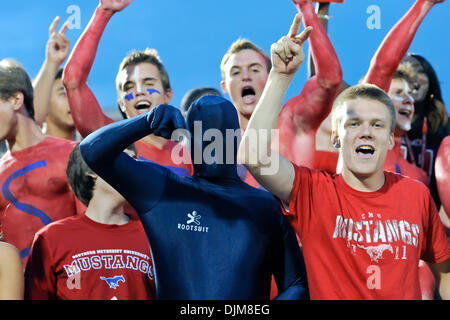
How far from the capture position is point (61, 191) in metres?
3.43

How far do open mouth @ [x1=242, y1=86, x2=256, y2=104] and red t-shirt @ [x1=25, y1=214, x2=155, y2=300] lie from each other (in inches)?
46.3

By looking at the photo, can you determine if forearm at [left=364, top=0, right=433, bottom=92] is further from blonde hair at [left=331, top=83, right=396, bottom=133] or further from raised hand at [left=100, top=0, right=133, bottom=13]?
raised hand at [left=100, top=0, right=133, bottom=13]

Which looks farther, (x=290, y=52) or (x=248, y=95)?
(x=248, y=95)

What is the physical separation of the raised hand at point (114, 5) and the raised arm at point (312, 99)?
0.87 metres

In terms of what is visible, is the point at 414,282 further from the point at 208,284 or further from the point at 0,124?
the point at 0,124

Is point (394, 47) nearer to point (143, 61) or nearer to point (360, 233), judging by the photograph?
point (360, 233)

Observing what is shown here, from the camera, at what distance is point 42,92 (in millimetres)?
4066

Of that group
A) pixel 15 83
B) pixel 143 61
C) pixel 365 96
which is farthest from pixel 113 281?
pixel 143 61

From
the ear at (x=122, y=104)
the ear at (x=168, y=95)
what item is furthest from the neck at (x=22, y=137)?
the ear at (x=168, y=95)

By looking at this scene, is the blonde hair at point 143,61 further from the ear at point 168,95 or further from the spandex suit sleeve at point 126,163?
the spandex suit sleeve at point 126,163

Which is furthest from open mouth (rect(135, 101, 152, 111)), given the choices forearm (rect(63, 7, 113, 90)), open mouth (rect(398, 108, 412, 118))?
open mouth (rect(398, 108, 412, 118))

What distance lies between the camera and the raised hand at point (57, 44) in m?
3.85

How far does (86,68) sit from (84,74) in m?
0.03
